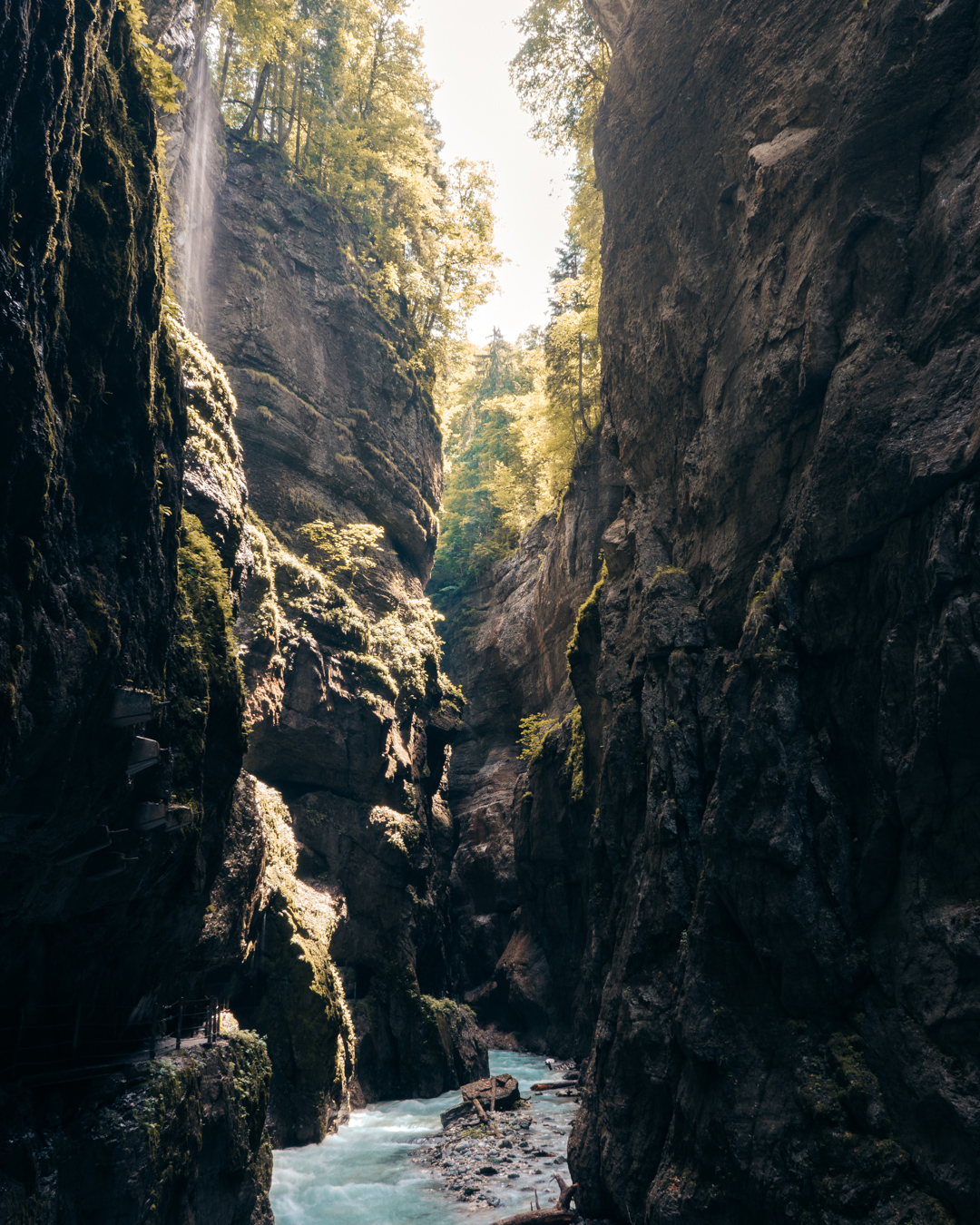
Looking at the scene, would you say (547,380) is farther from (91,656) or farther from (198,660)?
(91,656)

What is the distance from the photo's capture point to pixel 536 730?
98.6ft

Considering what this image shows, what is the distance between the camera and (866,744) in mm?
9836

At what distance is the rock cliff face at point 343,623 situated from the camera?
71.8 ft

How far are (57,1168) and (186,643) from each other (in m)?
6.54

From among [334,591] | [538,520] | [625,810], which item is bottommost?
[625,810]

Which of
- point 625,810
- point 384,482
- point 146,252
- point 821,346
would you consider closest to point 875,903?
point 625,810

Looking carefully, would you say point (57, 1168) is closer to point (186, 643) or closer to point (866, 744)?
point (186, 643)

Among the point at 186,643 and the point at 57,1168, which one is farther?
the point at 186,643

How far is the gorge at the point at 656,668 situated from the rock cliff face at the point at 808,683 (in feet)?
0.17

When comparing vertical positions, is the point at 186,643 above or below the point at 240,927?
above

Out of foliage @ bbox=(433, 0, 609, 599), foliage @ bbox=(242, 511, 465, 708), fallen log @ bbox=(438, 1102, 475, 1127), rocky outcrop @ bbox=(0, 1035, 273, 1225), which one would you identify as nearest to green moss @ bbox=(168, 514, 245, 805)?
rocky outcrop @ bbox=(0, 1035, 273, 1225)

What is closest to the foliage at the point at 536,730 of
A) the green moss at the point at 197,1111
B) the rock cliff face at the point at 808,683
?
the rock cliff face at the point at 808,683

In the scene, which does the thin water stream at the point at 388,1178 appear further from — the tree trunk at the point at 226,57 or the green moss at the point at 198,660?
the tree trunk at the point at 226,57

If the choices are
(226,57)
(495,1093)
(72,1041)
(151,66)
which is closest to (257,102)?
(226,57)
